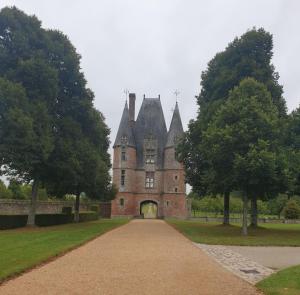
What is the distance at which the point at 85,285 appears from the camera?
901cm

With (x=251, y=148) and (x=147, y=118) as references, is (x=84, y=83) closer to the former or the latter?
(x=251, y=148)

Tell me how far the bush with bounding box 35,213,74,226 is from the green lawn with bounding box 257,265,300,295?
24416mm

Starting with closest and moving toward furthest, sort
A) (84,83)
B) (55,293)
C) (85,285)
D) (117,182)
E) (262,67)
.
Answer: (55,293), (85,285), (84,83), (262,67), (117,182)

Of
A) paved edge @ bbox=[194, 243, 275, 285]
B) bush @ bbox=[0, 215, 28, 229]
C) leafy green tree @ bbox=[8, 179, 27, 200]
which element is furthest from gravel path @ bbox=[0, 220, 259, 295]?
leafy green tree @ bbox=[8, 179, 27, 200]

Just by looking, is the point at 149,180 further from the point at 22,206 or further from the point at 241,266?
the point at 241,266

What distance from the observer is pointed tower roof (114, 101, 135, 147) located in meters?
62.2

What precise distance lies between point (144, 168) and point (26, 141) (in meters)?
38.0

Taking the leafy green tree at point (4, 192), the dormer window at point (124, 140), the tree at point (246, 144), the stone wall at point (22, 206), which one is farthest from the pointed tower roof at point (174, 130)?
the tree at point (246, 144)

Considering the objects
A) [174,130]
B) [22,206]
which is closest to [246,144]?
[22,206]

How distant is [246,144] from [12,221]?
15429 millimetres

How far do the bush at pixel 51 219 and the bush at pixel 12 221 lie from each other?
5.88 feet

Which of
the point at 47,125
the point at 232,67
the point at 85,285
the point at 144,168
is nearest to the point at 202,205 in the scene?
the point at 144,168

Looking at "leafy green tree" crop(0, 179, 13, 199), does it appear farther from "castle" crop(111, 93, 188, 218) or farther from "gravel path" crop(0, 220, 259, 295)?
"gravel path" crop(0, 220, 259, 295)

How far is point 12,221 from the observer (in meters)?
28.9
